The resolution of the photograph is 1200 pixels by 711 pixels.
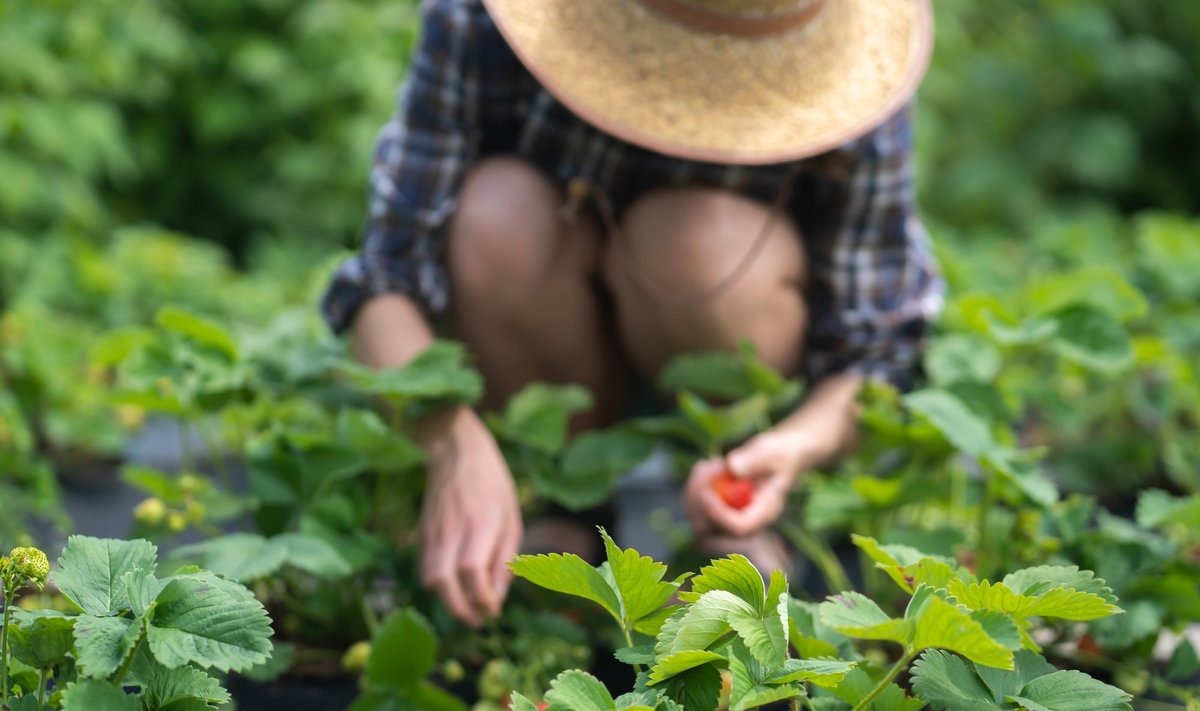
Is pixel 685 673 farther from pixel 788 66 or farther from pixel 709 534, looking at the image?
pixel 788 66

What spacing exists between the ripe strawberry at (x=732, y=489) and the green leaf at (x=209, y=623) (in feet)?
2.02

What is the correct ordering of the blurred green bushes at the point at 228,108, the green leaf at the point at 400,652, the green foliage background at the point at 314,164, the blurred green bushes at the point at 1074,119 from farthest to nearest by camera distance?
the blurred green bushes at the point at 1074,119, the blurred green bushes at the point at 228,108, the green foliage background at the point at 314,164, the green leaf at the point at 400,652

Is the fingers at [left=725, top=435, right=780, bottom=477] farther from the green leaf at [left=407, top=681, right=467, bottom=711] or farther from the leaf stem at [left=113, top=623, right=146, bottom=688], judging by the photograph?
the leaf stem at [left=113, top=623, right=146, bottom=688]

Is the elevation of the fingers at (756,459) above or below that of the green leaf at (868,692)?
below

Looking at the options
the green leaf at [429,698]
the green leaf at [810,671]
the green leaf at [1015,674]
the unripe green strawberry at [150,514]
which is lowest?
the unripe green strawberry at [150,514]

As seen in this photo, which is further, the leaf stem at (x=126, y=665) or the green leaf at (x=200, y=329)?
the green leaf at (x=200, y=329)

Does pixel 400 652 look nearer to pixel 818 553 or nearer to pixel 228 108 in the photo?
pixel 818 553

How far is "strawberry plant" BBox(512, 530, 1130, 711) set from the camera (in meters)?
0.78

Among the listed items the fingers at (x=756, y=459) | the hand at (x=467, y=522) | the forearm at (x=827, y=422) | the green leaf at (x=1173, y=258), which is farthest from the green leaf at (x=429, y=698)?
the green leaf at (x=1173, y=258)

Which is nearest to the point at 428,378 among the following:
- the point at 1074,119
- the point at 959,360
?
the point at 959,360

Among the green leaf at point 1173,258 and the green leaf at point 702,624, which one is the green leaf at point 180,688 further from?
the green leaf at point 1173,258

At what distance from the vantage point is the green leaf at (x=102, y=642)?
2.47 ft

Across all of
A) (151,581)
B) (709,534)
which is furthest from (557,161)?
(151,581)

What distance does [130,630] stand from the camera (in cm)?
78
